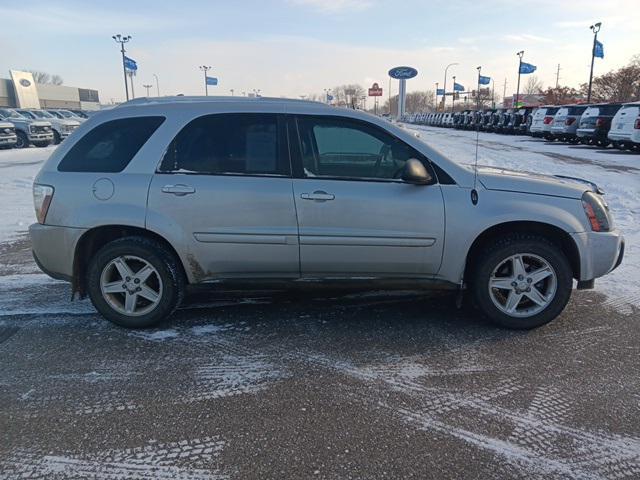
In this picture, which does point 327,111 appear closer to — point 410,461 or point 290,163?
point 290,163

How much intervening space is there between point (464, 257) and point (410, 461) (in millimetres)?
1818

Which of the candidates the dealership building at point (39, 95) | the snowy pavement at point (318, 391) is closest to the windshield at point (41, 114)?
the snowy pavement at point (318, 391)

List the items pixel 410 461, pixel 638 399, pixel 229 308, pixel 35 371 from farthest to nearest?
pixel 229 308, pixel 35 371, pixel 638 399, pixel 410 461

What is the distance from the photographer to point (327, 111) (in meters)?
3.91

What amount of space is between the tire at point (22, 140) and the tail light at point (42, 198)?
21.9m

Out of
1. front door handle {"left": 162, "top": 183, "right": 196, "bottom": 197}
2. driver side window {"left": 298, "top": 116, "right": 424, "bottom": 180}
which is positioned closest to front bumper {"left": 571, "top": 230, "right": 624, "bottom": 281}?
driver side window {"left": 298, "top": 116, "right": 424, "bottom": 180}

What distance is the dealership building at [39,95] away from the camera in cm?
7638

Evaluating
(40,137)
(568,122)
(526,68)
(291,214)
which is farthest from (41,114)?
(526,68)

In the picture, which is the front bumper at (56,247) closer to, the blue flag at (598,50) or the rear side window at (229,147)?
the rear side window at (229,147)

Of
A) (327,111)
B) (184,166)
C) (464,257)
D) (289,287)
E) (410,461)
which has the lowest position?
(410,461)

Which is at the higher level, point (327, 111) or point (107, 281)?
point (327, 111)

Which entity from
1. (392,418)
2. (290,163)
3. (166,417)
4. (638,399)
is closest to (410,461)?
(392,418)

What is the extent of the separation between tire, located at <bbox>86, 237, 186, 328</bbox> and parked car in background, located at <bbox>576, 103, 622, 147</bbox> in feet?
70.3

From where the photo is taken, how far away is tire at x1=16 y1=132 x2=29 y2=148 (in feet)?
72.7
